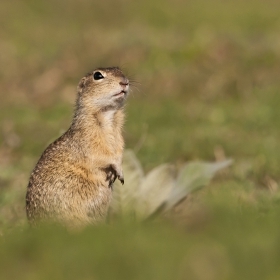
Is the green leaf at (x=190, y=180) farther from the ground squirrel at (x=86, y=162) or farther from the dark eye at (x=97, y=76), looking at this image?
the dark eye at (x=97, y=76)

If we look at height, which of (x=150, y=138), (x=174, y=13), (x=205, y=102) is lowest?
(x=150, y=138)

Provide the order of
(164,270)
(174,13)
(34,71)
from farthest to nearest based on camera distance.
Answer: (174,13) → (34,71) → (164,270)

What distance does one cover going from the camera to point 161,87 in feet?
40.9

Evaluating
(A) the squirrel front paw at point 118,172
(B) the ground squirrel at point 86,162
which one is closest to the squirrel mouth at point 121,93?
(B) the ground squirrel at point 86,162

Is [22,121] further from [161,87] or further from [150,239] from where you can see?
[150,239]

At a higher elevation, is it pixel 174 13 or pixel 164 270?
pixel 174 13

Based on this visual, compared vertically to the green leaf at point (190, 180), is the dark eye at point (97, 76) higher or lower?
higher

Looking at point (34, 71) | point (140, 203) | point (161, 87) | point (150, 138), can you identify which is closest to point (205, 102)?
point (161, 87)

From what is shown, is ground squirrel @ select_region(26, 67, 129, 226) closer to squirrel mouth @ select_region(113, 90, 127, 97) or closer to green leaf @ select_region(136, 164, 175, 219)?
squirrel mouth @ select_region(113, 90, 127, 97)

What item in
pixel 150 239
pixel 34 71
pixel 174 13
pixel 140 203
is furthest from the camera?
pixel 174 13

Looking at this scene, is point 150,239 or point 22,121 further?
point 22,121

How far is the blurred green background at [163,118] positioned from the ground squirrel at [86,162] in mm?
319

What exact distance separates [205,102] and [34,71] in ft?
11.3

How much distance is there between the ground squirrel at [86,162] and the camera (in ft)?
16.8
